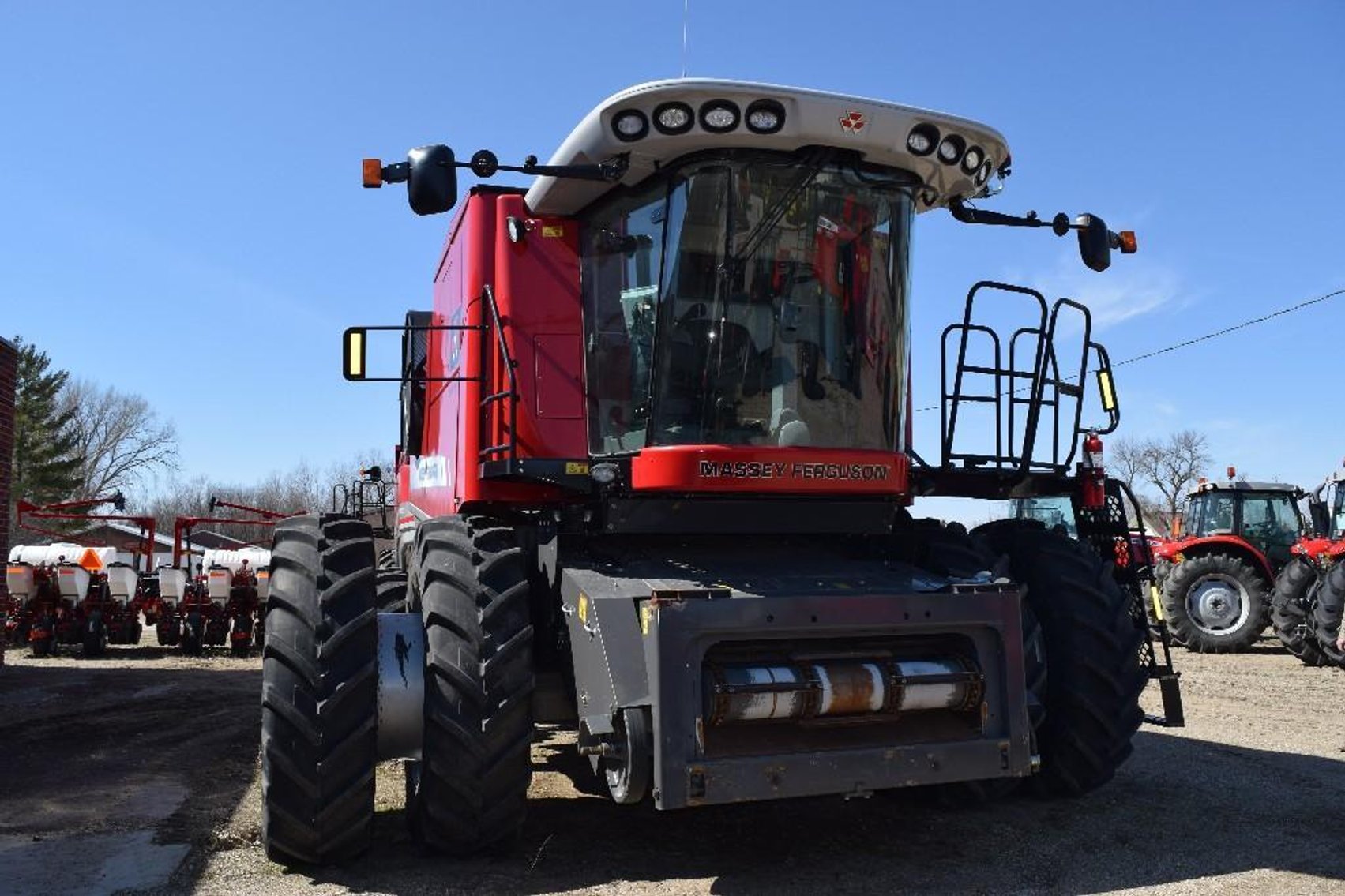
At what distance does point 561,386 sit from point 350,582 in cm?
141

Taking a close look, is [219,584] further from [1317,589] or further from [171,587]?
[1317,589]

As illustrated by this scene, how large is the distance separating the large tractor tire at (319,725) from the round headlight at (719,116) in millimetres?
2539

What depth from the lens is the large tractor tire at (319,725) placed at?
456 cm

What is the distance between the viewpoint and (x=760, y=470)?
4.97 m

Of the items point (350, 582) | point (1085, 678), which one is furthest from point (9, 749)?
point (1085, 678)

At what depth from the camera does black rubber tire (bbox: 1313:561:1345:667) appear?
13.1 meters

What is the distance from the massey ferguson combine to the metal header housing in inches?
0.6

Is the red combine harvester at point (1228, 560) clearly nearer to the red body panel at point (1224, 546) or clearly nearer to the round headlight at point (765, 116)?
the red body panel at point (1224, 546)

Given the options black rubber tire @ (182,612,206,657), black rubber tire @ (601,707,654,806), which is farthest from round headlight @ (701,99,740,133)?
black rubber tire @ (182,612,206,657)

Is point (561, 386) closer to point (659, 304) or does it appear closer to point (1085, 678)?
point (659, 304)

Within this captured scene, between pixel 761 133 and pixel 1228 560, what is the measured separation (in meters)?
14.0

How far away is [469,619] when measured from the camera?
4816 mm

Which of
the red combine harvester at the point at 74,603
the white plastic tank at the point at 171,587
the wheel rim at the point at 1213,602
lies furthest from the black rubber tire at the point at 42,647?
the wheel rim at the point at 1213,602

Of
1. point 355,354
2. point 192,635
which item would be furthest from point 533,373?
point 192,635
